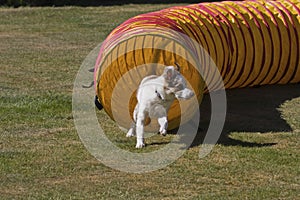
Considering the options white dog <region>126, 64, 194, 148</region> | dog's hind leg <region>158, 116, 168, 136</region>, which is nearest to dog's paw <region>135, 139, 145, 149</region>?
white dog <region>126, 64, 194, 148</region>

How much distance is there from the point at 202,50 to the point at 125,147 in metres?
1.83

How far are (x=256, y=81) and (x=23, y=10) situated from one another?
11629mm

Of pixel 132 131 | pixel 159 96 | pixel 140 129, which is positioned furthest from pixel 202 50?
pixel 140 129

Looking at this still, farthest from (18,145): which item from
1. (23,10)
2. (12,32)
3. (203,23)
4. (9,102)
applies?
(23,10)

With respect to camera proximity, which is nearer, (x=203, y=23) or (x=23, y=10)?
(x=203, y=23)

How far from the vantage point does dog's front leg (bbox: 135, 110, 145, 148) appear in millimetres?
8742

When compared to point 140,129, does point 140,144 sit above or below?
below

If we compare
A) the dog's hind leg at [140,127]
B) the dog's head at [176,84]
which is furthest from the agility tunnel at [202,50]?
the dog's head at [176,84]

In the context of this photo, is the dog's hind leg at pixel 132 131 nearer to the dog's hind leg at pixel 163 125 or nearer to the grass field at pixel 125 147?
the grass field at pixel 125 147

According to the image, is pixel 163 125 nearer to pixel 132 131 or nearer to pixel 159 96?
pixel 159 96

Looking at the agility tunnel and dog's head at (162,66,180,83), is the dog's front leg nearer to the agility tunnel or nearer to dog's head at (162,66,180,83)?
dog's head at (162,66,180,83)

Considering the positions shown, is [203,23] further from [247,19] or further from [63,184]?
[63,184]

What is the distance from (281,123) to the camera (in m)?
10.2

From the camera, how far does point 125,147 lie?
29.0 feet
